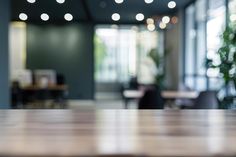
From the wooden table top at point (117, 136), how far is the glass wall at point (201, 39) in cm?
577

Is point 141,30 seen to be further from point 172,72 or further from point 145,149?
point 145,149

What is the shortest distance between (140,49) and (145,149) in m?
14.2

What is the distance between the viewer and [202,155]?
2.68 feet

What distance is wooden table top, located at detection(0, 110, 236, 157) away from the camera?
2.73ft

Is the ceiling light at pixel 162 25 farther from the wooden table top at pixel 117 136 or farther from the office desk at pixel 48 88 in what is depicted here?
the wooden table top at pixel 117 136

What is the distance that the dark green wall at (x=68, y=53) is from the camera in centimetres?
1302

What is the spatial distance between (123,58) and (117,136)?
1477 centimetres

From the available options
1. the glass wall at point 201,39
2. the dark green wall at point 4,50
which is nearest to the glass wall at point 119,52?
the glass wall at point 201,39

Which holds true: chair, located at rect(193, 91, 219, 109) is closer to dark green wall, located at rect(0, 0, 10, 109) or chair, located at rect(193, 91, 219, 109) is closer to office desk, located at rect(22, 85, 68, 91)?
dark green wall, located at rect(0, 0, 10, 109)

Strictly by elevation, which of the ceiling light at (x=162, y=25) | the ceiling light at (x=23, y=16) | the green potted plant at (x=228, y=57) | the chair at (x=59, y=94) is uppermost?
the ceiling light at (x=162, y=25)

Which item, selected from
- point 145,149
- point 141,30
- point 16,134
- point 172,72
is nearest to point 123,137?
point 145,149

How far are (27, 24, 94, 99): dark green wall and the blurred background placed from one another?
0.03 meters

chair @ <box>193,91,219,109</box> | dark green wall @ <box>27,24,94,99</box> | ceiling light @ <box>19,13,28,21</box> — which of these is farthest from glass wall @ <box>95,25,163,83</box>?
ceiling light @ <box>19,13,28,21</box>

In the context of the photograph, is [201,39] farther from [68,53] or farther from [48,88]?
[68,53]
